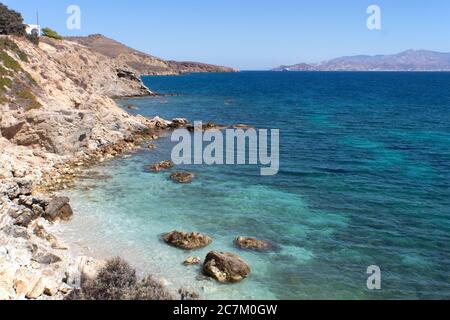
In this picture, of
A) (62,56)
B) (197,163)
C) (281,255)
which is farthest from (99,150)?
(62,56)

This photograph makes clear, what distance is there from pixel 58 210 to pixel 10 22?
42191mm

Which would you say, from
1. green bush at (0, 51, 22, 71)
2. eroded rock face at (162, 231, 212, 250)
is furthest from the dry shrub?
green bush at (0, 51, 22, 71)

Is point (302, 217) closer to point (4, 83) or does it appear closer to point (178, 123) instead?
point (4, 83)

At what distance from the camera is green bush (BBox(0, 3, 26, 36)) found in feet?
186

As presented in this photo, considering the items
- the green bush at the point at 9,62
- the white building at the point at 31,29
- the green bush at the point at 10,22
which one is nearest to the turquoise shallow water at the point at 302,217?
the green bush at the point at 9,62

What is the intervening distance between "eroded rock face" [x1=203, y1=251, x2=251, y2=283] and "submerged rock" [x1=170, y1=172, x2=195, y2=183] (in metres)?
15.2

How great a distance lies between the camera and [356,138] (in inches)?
2186

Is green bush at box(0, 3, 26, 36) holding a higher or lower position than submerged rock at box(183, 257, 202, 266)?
higher

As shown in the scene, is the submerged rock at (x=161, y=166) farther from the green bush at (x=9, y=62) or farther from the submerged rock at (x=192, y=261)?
the green bush at (x=9, y=62)

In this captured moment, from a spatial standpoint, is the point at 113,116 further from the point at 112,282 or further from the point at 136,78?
the point at 136,78

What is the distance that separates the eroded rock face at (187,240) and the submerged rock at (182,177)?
38.1 feet

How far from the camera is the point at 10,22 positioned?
188 feet

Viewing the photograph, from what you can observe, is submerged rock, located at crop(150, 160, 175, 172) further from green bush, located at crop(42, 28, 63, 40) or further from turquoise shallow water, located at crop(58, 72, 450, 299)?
green bush, located at crop(42, 28, 63, 40)

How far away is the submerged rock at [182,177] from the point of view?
35600 millimetres
